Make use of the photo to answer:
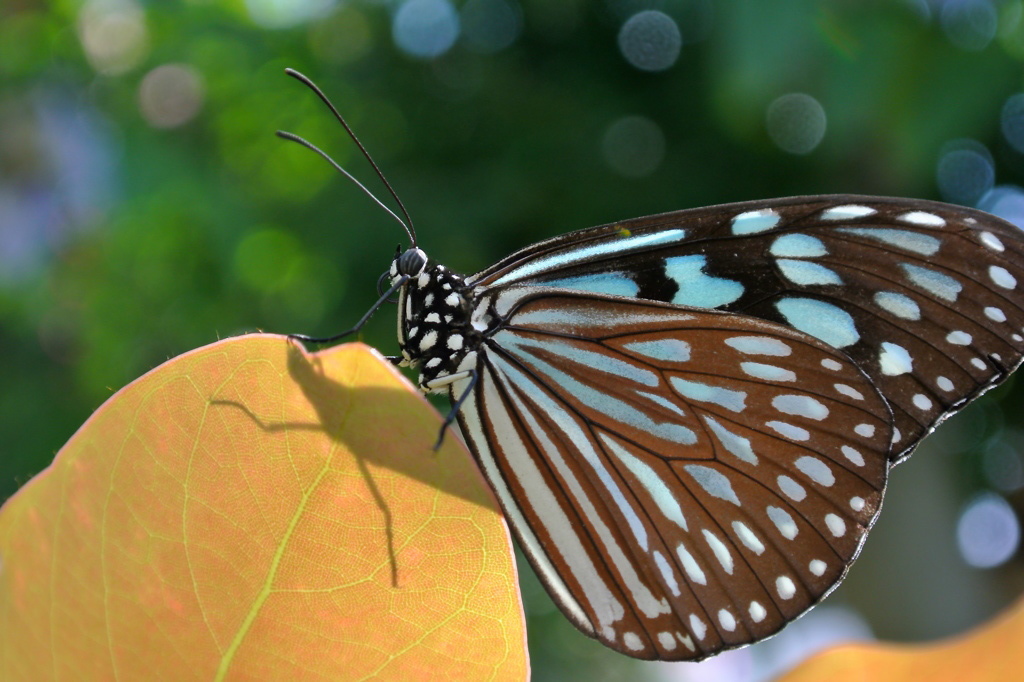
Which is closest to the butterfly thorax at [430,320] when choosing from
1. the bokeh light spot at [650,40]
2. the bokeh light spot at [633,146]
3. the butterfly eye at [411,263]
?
the butterfly eye at [411,263]

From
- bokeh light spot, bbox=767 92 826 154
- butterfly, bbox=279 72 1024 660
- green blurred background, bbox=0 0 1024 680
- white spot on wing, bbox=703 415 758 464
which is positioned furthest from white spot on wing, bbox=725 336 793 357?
bokeh light spot, bbox=767 92 826 154

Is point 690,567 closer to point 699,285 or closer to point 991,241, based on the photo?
point 699,285

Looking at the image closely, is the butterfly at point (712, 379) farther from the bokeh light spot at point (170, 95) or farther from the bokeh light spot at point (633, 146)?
the bokeh light spot at point (170, 95)

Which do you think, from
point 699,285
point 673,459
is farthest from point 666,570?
point 699,285

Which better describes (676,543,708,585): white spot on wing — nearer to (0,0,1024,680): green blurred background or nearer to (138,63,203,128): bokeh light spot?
(0,0,1024,680): green blurred background

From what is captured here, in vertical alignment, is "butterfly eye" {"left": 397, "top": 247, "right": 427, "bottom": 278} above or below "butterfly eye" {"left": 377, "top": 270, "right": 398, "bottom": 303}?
above

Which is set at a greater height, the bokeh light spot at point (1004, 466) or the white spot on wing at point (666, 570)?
the white spot on wing at point (666, 570)
